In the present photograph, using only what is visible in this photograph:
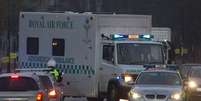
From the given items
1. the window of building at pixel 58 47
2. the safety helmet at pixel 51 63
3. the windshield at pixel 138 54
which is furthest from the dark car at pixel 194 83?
the safety helmet at pixel 51 63

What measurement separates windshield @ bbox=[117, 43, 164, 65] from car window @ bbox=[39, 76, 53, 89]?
6.87 m

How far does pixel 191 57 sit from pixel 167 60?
5955cm

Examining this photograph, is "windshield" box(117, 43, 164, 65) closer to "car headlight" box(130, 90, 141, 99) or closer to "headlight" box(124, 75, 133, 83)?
"headlight" box(124, 75, 133, 83)

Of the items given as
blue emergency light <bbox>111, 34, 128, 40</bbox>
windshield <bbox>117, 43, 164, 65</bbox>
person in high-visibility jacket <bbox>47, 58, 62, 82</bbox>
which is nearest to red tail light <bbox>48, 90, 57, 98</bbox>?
person in high-visibility jacket <bbox>47, 58, 62, 82</bbox>

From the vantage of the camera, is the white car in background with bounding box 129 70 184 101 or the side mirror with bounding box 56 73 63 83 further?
the side mirror with bounding box 56 73 63 83

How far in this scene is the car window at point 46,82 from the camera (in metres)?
18.5

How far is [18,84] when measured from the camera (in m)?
17.7

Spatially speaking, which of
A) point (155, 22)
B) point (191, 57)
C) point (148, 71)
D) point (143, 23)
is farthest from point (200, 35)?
point (148, 71)

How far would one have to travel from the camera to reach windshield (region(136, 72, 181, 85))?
72.1ft

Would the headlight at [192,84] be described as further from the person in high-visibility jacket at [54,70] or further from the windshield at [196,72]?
the person in high-visibility jacket at [54,70]

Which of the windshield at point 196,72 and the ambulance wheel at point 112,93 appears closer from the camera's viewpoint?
the ambulance wheel at point 112,93

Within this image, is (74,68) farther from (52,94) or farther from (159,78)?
(52,94)

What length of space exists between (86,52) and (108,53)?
106 cm

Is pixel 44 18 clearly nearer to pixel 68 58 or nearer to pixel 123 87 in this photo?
pixel 68 58
